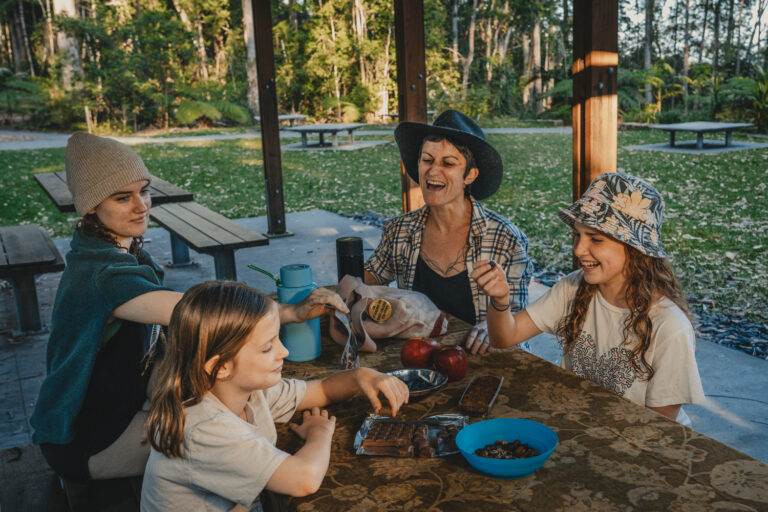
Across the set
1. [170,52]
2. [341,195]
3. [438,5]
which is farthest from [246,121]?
[341,195]

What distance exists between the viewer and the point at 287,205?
1159cm

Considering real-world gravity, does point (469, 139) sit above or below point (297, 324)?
above

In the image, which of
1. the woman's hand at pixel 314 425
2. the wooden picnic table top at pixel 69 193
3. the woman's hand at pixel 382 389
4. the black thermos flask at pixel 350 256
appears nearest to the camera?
the woman's hand at pixel 314 425

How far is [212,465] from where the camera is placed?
4.98 ft

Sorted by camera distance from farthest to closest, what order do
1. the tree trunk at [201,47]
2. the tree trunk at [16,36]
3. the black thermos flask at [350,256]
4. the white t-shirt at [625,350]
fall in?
the tree trunk at [16,36] < the tree trunk at [201,47] < the black thermos flask at [350,256] < the white t-shirt at [625,350]

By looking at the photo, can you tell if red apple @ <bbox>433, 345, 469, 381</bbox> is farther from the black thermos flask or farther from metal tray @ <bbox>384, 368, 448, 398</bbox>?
the black thermos flask

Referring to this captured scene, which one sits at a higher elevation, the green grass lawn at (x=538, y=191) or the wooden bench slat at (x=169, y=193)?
the wooden bench slat at (x=169, y=193)

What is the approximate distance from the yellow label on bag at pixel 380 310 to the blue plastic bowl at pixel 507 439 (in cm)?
82

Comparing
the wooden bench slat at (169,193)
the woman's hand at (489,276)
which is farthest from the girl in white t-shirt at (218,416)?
the wooden bench slat at (169,193)

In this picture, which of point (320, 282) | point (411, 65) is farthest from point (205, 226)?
point (411, 65)

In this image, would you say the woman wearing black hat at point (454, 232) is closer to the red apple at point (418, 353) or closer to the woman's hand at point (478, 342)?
the woman's hand at point (478, 342)

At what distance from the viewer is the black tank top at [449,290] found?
3.15 meters

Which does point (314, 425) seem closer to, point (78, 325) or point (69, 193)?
point (78, 325)

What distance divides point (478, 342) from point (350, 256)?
64cm
